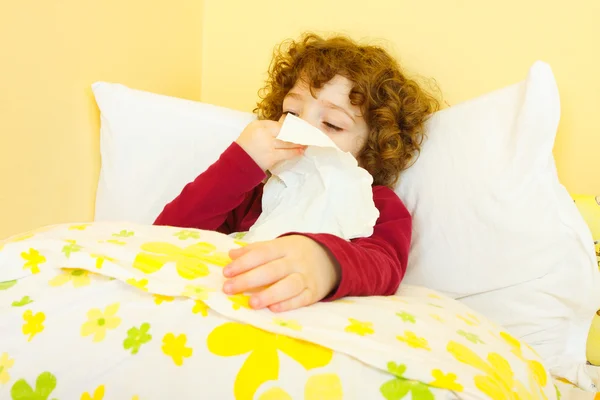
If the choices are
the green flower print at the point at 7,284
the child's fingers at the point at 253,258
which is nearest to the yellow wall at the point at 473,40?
the child's fingers at the point at 253,258

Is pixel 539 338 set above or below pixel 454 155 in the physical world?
below

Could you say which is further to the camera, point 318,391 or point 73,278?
point 73,278

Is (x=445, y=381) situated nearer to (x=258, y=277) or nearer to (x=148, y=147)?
(x=258, y=277)

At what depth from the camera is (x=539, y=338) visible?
2.94 ft

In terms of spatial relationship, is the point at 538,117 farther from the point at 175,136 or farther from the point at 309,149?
the point at 175,136

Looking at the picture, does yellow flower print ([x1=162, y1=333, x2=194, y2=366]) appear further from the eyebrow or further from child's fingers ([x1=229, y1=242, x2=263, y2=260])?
the eyebrow

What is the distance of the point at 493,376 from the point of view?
0.57m

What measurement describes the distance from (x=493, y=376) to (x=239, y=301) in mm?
282

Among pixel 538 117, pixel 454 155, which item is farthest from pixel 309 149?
pixel 538 117

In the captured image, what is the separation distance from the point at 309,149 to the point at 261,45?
0.53m

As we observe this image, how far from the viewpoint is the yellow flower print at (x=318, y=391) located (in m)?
0.50

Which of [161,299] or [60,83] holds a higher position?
[60,83]

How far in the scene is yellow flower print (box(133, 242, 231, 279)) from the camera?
0.62 meters

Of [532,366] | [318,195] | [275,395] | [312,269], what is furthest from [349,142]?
[275,395]
